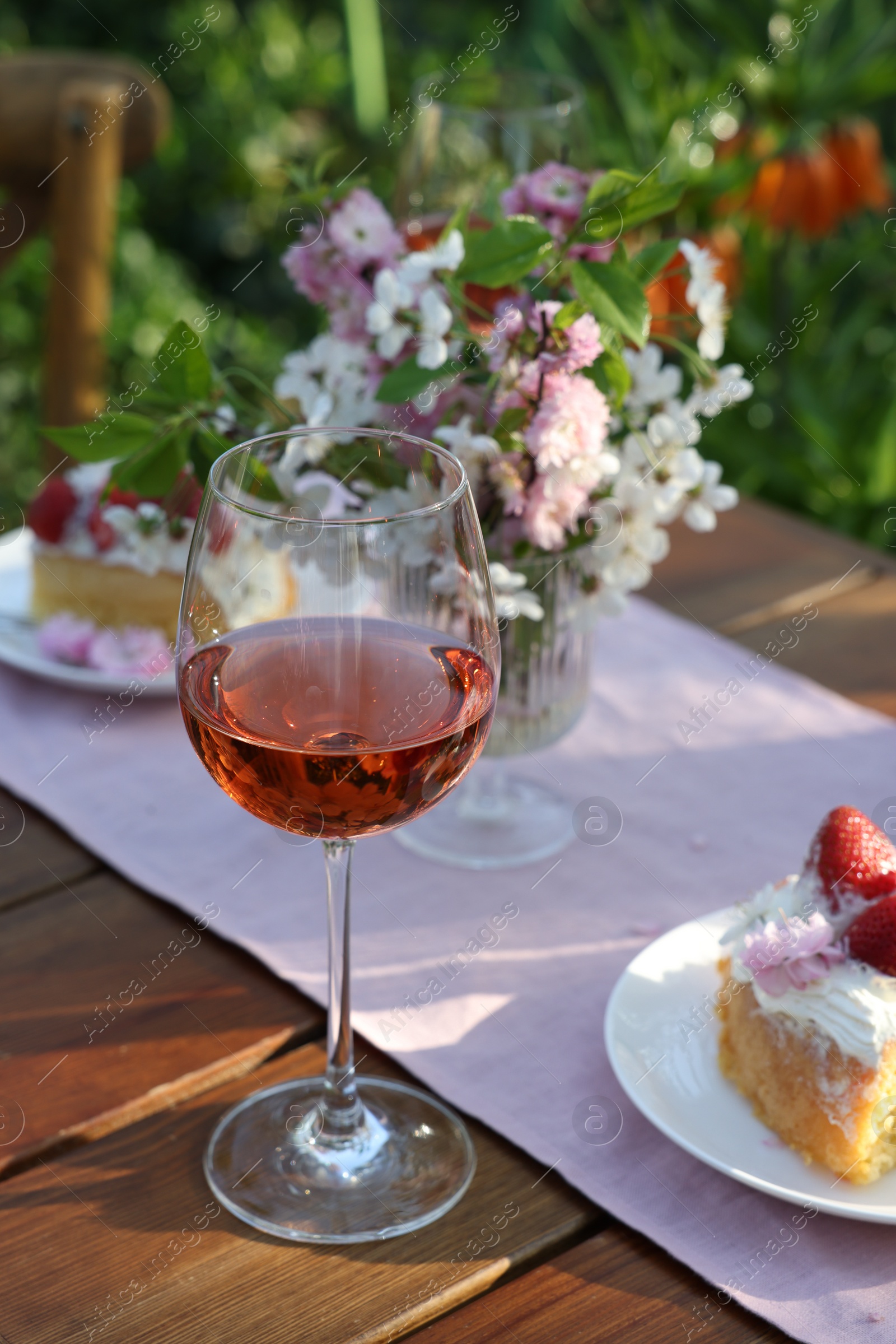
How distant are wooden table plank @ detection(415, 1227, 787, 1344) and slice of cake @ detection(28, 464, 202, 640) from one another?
0.67 meters

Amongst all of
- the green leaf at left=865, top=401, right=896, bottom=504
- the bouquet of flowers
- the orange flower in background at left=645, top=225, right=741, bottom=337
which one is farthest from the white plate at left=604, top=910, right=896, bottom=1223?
the green leaf at left=865, top=401, right=896, bottom=504

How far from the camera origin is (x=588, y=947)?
35.6 inches

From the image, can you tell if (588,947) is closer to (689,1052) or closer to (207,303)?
(689,1052)

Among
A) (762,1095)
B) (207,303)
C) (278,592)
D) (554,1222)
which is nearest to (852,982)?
(762,1095)

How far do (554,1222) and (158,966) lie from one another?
12.3 inches

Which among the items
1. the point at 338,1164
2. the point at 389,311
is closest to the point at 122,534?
the point at 389,311

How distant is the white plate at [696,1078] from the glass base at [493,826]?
177 mm

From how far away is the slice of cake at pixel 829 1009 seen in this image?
2.28ft

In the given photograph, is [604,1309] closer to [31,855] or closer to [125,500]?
[31,855]

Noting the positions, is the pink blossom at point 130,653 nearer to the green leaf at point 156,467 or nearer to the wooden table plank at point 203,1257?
the green leaf at point 156,467

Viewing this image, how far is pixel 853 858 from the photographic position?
0.74 m

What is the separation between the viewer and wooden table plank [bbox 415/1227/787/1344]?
63 cm

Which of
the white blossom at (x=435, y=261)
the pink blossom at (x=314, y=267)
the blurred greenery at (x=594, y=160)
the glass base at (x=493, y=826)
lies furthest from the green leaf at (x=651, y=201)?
the blurred greenery at (x=594, y=160)

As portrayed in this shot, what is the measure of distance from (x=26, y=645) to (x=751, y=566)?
726mm
